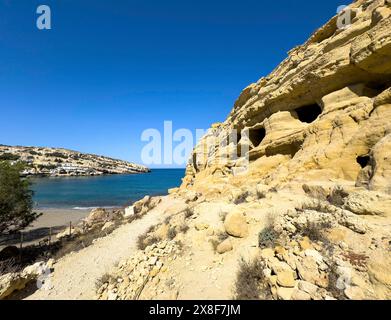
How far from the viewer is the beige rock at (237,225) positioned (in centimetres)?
673

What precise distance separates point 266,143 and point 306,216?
427 inches

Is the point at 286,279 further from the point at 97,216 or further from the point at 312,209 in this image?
the point at 97,216

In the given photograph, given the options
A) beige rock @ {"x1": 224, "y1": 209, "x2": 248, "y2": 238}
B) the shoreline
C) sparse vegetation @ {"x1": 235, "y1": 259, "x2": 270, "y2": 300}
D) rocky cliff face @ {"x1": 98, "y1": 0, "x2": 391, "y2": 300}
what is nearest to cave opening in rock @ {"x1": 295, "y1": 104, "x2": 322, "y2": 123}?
rocky cliff face @ {"x1": 98, "y1": 0, "x2": 391, "y2": 300}

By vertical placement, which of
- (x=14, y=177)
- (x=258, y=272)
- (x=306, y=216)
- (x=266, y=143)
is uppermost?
(x=266, y=143)

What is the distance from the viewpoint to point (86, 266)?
9.15m

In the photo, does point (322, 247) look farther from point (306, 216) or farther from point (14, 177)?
point (14, 177)

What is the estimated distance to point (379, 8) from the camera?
31.9 ft

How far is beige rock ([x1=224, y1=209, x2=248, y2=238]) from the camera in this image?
22.1 feet

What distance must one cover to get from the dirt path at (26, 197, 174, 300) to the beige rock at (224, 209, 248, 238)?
201 inches

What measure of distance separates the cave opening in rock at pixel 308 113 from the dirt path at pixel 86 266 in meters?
16.0

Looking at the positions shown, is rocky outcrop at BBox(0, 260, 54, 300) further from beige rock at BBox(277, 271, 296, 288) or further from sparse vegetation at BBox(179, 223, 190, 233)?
beige rock at BBox(277, 271, 296, 288)

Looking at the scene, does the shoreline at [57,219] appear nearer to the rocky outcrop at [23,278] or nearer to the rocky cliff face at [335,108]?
the rocky outcrop at [23,278]

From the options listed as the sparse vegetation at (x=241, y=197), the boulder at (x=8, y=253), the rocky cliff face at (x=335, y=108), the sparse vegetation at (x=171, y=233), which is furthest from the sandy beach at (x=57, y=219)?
the rocky cliff face at (x=335, y=108)
